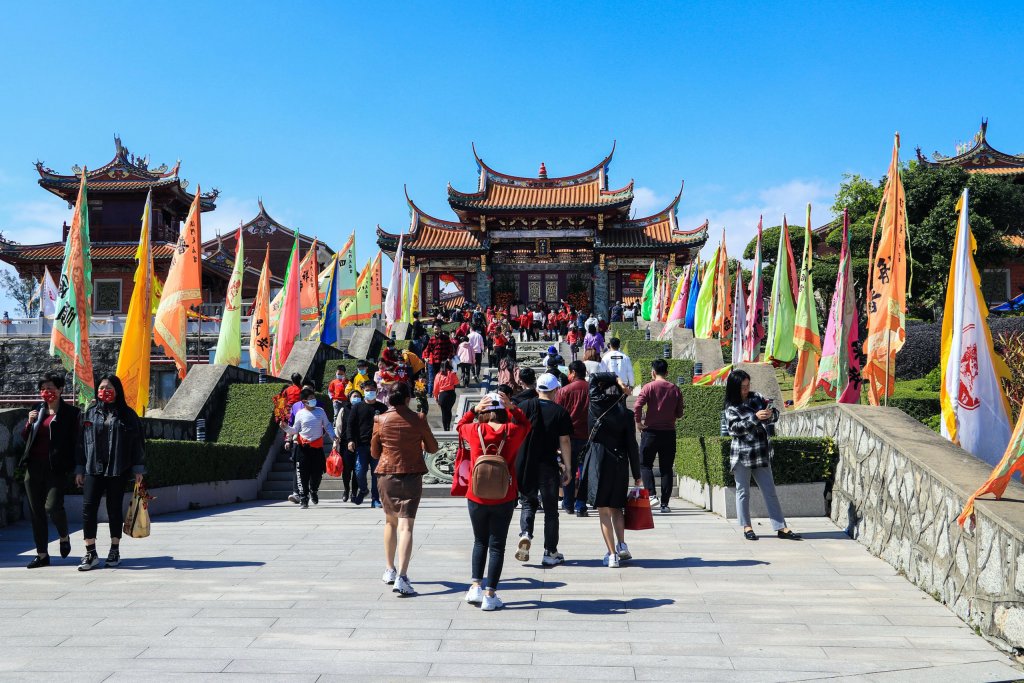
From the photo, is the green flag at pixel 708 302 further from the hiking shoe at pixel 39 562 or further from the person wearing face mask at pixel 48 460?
the hiking shoe at pixel 39 562

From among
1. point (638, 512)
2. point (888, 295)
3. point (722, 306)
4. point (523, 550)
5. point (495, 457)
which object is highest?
point (722, 306)

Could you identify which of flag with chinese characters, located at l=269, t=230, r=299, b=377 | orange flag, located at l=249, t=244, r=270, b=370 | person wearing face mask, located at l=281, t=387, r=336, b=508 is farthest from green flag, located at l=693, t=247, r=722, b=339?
person wearing face mask, located at l=281, t=387, r=336, b=508

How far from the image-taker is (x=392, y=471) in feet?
20.8

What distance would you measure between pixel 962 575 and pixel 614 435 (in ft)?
8.39

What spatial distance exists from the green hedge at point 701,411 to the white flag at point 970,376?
614cm

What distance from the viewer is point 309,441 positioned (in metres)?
10.8

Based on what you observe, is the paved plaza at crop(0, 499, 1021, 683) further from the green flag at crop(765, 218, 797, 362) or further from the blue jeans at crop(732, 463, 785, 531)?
the green flag at crop(765, 218, 797, 362)

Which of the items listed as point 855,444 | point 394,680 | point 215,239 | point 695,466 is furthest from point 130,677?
point 215,239

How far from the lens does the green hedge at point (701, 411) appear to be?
48.1 feet

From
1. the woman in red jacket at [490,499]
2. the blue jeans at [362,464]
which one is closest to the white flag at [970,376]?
the woman in red jacket at [490,499]

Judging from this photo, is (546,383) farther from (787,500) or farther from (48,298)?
(48,298)

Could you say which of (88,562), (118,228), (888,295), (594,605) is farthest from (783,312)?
(118,228)

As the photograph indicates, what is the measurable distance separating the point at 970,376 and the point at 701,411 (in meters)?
6.87

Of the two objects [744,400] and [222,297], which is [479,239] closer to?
[222,297]
